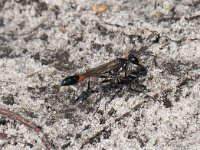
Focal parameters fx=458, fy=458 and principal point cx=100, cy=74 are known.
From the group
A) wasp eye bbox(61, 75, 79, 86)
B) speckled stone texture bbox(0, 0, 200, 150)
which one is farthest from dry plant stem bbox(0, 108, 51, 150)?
wasp eye bbox(61, 75, 79, 86)

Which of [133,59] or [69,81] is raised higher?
[133,59]

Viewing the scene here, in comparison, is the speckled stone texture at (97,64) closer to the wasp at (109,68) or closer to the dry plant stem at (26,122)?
the dry plant stem at (26,122)

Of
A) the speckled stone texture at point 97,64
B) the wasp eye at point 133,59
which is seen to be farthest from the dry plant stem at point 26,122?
the wasp eye at point 133,59

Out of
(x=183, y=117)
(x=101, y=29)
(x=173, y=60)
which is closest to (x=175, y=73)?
(x=173, y=60)

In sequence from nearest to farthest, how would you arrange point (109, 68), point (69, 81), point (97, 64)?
point (69, 81) < point (109, 68) < point (97, 64)

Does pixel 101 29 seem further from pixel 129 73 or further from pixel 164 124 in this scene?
pixel 164 124

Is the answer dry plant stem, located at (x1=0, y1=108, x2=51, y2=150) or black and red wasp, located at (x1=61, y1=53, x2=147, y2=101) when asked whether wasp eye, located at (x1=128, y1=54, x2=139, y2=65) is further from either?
dry plant stem, located at (x1=0, y1=108, x2=51, y2=150)

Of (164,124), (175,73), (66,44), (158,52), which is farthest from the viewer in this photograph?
(66,44)

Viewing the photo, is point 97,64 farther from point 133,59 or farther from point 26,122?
point 26,122

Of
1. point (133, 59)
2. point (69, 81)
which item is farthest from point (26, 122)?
point (133, 59)
